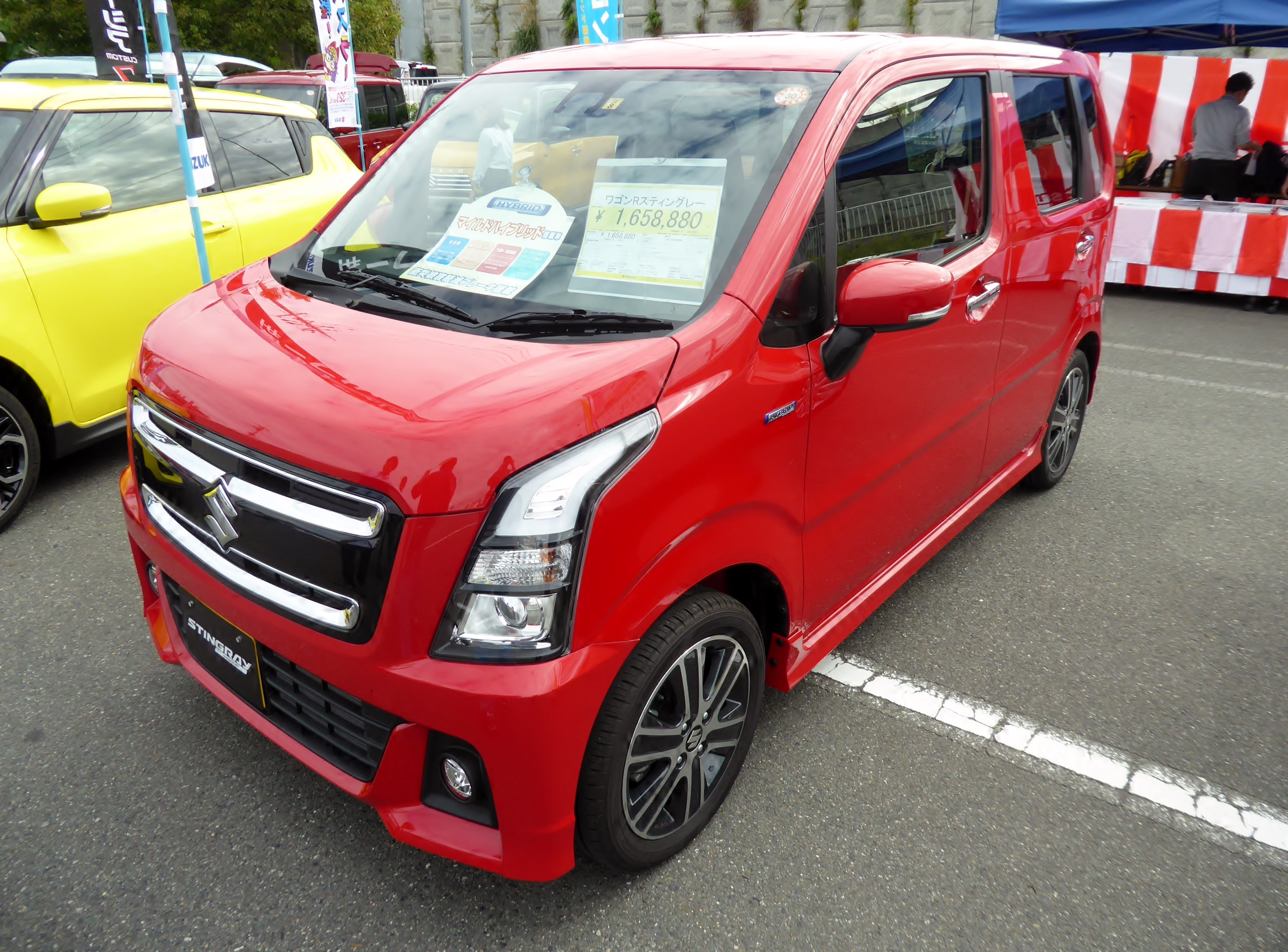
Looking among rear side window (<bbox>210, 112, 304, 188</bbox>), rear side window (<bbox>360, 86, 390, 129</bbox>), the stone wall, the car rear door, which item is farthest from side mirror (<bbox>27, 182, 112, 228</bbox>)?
the stone wall

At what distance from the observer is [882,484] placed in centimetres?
260

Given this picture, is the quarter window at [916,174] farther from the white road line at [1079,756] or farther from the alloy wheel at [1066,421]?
the alloy wheel at [1066,421]

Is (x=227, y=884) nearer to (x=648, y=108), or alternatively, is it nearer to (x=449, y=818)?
(x=449, y=818)

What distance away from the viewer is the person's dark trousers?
9211mm

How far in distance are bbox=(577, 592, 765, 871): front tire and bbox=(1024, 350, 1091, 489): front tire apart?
239 cm

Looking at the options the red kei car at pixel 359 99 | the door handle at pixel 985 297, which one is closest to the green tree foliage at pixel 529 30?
the red kei car at pixel 359 99

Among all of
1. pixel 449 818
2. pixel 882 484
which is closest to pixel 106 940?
pixel 449 818

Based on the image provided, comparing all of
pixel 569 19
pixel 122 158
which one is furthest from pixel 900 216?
pixel 569 19

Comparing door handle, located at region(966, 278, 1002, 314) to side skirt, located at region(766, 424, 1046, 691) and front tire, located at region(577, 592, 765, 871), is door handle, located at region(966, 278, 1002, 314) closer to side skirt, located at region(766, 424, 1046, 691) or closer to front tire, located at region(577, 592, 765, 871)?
side skirt, located at region(766, 424, 1046, 691)

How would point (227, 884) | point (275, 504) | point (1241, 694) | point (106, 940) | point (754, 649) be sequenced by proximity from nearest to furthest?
point (275, 504), point (106, 940), point (227, 884), point (754, 649), point (1241, 694)

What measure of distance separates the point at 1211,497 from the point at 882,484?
264cm

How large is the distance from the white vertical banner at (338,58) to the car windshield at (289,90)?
2012 mm

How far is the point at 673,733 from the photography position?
2029 millimetres

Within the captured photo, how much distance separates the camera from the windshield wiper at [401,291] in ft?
6.96
